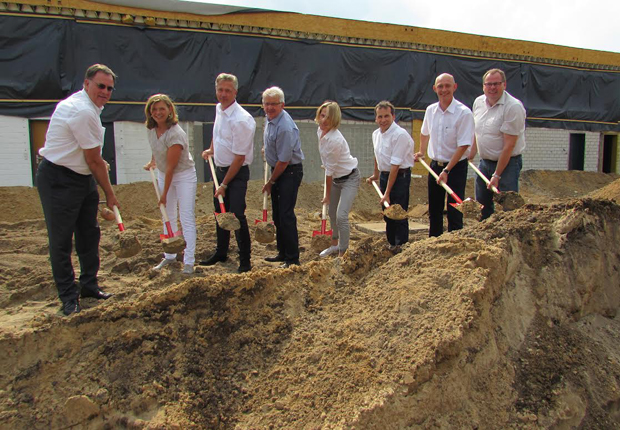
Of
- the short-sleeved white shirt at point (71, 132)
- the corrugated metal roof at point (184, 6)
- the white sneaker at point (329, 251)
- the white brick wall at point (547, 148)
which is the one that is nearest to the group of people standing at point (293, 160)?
the white sneaker at point (329, 251)

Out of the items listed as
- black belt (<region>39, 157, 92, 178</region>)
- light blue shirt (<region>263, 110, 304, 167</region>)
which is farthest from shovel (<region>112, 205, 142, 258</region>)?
light blue shirt (<region>263, 110, 304, 167</region>)

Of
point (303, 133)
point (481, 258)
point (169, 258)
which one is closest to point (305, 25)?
point (303, 133)

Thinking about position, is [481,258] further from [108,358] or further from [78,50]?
[78,50]

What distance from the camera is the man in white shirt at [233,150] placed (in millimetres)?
4258

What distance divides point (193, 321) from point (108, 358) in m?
0.42

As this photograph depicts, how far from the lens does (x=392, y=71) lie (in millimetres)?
11359

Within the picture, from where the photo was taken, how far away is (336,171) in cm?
473

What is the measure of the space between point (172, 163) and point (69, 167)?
3.05ft

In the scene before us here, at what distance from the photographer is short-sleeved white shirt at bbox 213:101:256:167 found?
13.9 feet

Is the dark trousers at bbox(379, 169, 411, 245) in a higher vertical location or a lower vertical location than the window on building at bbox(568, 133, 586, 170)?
lower

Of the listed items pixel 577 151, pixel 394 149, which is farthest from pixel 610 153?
pixel 394 149

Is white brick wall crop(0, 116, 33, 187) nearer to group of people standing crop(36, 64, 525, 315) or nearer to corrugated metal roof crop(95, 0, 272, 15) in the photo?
corrugated metal roof crop(95, 0, 272, 15)

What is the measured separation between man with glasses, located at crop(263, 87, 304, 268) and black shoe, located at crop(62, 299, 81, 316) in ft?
5.64

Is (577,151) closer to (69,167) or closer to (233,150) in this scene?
(233,150)
